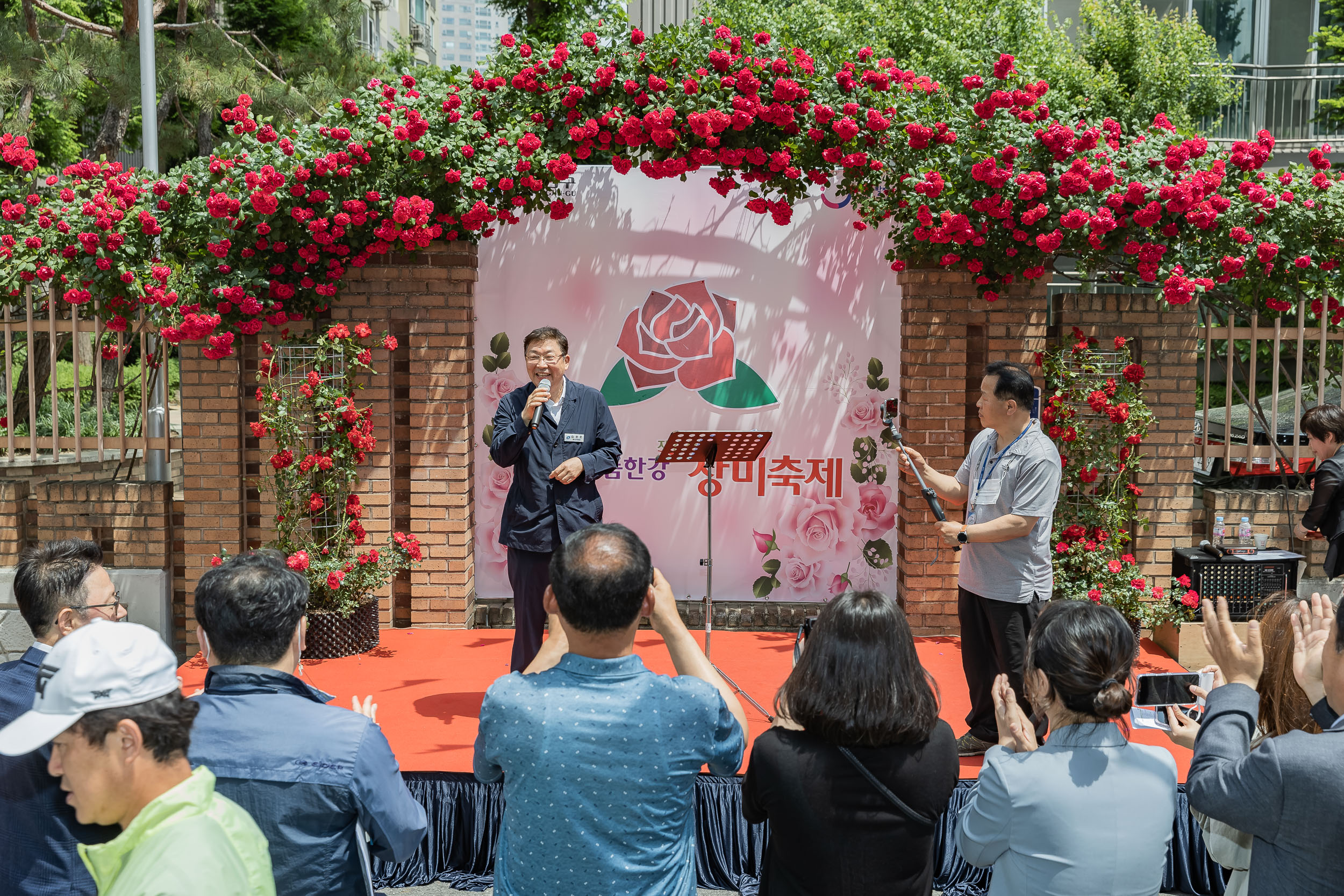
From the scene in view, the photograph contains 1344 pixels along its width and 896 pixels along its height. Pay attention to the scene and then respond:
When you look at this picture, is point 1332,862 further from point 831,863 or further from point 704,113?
point 704,113

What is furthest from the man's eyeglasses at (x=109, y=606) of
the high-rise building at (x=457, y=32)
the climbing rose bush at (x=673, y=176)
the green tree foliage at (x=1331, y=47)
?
the high-rise building at (x=457, y=32)

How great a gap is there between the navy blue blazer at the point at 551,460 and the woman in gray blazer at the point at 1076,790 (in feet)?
9.01

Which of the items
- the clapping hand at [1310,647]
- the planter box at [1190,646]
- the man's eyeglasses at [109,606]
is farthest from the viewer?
the planter box at [1190,646]

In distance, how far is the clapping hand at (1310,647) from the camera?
7.25 feet

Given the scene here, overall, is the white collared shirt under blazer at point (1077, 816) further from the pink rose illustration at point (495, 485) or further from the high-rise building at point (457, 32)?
the high-rise building at point (457, 32)

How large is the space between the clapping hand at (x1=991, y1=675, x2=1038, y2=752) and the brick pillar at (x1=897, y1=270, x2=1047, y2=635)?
3964 mm

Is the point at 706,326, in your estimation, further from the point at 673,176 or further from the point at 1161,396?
the point at 1161,396

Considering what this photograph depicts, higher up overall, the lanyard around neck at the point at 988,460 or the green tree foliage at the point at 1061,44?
the green tree foliage at the point at 1061,44

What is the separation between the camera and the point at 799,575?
262 inches

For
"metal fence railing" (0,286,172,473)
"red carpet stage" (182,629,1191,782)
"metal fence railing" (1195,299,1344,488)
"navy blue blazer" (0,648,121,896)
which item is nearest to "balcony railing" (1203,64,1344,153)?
"metal fence railing" (1195,299,1344,488)

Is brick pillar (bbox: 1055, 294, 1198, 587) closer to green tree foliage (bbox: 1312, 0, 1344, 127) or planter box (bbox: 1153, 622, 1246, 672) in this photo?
planter box (bbox: 1153, 622, 1246, 672)

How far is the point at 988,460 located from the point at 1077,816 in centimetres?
242

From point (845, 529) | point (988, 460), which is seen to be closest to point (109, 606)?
point (988, 460)

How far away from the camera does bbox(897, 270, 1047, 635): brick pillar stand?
20.3 ft
